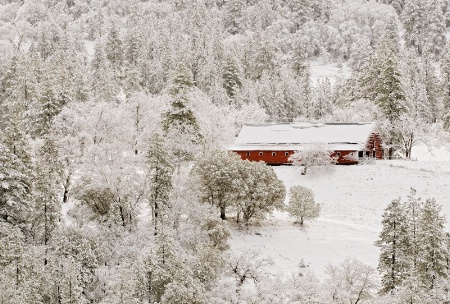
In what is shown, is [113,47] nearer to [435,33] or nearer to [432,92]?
[432,92]

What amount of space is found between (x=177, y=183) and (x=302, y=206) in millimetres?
11765

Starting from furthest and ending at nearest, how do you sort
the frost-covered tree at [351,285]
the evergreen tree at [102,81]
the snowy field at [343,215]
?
the evergreen tree at [102,81], the snowy field at [343,215], the frost-covered tree at [351,285]

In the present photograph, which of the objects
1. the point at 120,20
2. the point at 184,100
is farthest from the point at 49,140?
the point at 120,20

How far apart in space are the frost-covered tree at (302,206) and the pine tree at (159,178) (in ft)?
41.9

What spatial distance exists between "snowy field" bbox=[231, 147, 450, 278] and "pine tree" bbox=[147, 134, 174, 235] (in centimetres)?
764

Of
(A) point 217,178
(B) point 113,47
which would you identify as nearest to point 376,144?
(A) point 217,178

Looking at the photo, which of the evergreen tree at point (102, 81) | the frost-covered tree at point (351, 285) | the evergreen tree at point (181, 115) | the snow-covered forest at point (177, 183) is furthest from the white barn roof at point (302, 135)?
the frost-covered tree at point (351, 285)

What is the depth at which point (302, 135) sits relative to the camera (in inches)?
2657

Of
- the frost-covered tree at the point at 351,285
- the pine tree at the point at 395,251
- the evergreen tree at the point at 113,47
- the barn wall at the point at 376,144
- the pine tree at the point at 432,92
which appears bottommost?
the frost-covered tree at the point at 351,285

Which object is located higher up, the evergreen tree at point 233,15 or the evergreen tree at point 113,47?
the evergreen tree at point 233,15

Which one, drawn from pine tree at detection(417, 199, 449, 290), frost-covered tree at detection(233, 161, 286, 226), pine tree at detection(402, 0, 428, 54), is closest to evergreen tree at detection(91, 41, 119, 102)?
frost-covered tree at detection(233, 161, 286, 226)

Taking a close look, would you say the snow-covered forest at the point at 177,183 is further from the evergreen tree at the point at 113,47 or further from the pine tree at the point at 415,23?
the pine tree at the point at 415,23

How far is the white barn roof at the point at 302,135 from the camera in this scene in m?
65.8

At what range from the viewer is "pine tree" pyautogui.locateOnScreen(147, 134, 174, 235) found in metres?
41.1
